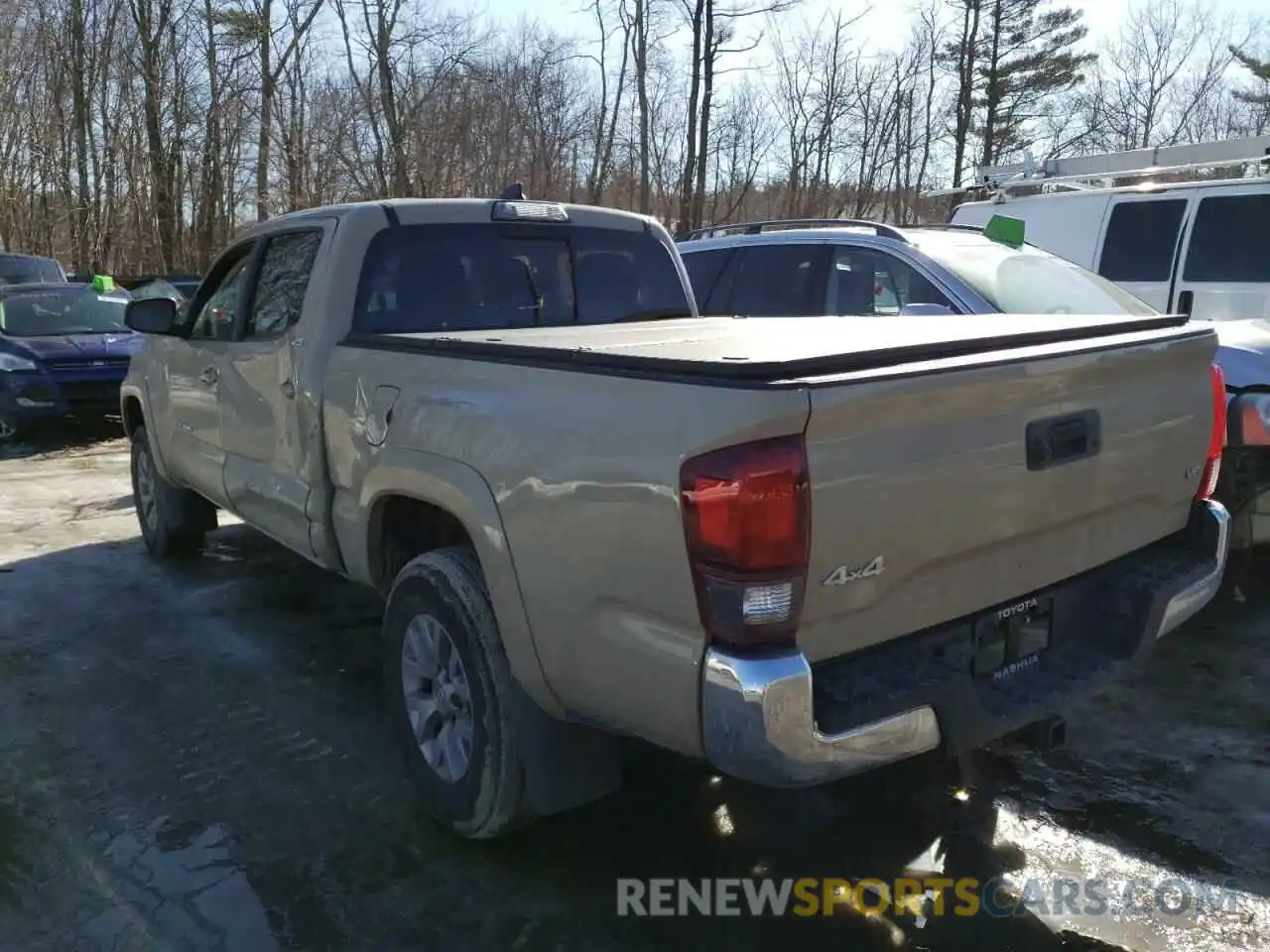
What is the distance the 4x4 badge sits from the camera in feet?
7.56

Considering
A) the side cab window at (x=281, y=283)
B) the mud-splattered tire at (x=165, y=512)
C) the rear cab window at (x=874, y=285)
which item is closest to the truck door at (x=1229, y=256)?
the rear cab window at (x=874, y=285)

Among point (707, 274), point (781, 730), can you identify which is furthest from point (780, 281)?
point (781, 730)

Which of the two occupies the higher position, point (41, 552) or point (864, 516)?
point (864, 516)

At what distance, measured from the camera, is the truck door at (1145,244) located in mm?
8172

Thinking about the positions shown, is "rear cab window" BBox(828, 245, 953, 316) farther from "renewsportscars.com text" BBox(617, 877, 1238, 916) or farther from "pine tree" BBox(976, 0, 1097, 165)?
"pine tree" BBox(976, 0, 1097, 165)

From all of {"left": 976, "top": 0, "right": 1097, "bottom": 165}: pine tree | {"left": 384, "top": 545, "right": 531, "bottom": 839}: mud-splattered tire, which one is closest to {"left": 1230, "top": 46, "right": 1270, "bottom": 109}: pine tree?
{"left": 976, "top": 0, "right": 1097, "bottom": 165}: pine tree

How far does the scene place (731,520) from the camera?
2205mm

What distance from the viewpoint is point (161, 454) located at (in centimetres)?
594

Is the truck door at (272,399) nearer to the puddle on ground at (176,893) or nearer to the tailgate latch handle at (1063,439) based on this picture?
the puddle on ground at (176,893)

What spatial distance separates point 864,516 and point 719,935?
1253 millimetres

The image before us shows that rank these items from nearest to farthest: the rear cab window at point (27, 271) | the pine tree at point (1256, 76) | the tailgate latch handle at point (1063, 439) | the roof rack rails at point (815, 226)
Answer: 1. the tailgate latch handle at point (1063, 439)
2. the roof rack rails at point (815, 226)
3. the rear cab window at point (27, 271)
4. the pine tree at point (1256, 76)

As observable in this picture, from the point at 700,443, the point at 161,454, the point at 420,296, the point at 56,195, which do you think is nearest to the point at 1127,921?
the point at 700,443

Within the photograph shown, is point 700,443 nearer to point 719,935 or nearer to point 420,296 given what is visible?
point 719,935

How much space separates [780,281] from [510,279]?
2904 mm
